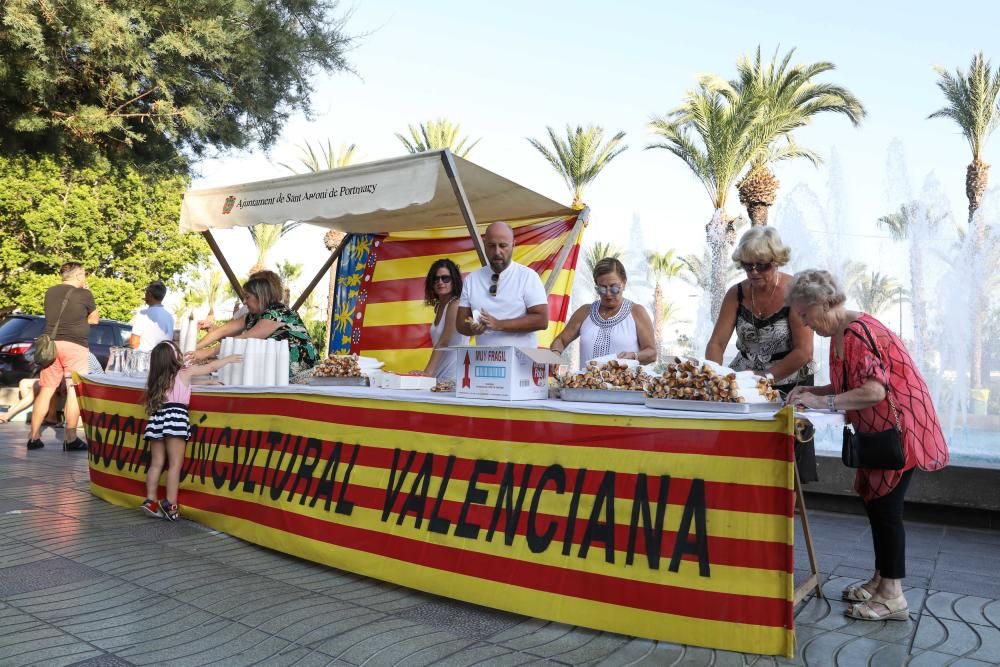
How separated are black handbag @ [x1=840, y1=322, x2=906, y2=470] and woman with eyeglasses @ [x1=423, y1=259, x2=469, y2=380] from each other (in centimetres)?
272

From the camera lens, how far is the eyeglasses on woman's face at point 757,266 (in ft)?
11.8

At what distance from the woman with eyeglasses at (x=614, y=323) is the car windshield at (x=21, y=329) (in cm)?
962

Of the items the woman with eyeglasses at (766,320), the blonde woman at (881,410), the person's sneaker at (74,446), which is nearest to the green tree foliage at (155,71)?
the person's sneaker at (74,446)

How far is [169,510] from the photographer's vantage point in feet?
15.6

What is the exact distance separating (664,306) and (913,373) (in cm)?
3479

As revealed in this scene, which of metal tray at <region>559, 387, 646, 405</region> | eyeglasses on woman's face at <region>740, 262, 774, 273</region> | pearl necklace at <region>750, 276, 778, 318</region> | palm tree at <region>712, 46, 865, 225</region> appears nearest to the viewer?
metal tray at <region>559, 387, 646, 405</region>

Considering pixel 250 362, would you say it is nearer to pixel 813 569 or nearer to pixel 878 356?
pixel 813 569

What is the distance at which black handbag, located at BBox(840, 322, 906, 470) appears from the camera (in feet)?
9.91

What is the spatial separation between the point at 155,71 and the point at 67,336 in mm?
3026

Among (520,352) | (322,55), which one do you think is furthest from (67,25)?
(520,352)

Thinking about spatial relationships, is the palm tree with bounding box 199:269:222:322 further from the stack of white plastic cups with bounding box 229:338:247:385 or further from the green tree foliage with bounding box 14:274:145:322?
the stack of white plastic cups with bounding box 229:338:247:385

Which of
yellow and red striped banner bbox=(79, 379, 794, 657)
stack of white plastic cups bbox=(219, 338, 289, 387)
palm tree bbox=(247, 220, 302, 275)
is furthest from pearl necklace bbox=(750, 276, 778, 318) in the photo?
palm tree bbox=(247, 220, 302, 275)

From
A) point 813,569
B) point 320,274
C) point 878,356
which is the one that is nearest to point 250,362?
point 813,569

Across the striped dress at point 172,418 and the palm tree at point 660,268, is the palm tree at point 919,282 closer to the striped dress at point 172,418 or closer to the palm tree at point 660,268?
the striped dress at point 172,418
